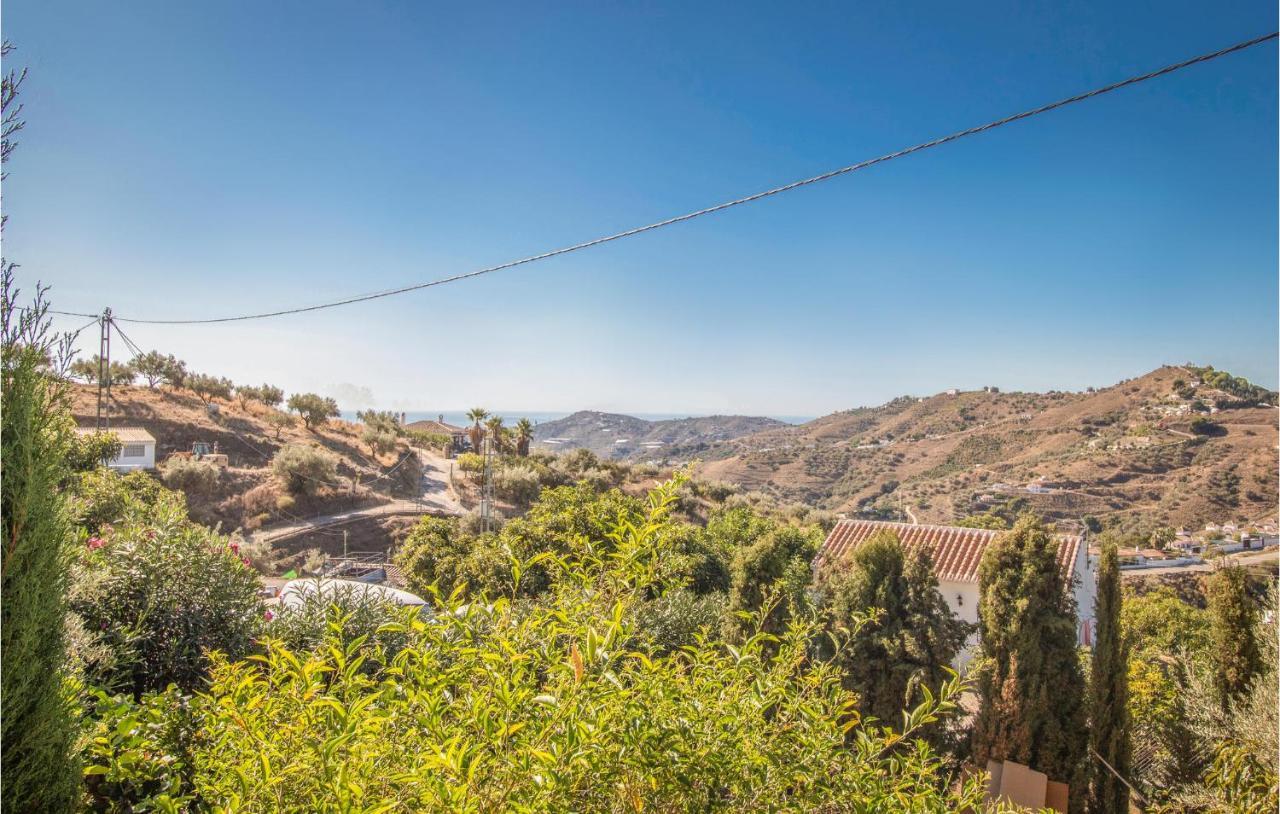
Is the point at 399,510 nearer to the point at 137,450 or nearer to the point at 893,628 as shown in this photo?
the point at 137,450

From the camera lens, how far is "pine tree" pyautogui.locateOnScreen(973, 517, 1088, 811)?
6355 mm

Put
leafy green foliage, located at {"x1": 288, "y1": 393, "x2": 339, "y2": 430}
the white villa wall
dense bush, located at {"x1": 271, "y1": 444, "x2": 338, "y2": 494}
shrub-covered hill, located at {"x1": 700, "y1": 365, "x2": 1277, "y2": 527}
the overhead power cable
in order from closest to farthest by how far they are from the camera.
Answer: the overhead power cable, the white villa wall, dense bush, located at {"x1": 271, "y1": 444, "x2": 338, "y2": 494}, shrub-covered hill, located at {"x1": 700, "y1": 365, "x2": 1277, "y2": 527}, leafy green foliage, located at {"x1": 288, "y1": 393, "x2": 339, "y2": 430}

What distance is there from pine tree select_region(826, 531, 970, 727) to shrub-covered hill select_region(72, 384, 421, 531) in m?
19.2

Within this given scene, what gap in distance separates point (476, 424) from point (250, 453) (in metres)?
9.47

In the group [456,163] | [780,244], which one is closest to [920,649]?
[456,163]

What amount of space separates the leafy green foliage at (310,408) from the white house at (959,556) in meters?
26.3

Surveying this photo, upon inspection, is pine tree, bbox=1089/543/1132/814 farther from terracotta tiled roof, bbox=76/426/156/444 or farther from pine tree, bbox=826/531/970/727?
terracotta tiled roof, bbox=76/426/156/444

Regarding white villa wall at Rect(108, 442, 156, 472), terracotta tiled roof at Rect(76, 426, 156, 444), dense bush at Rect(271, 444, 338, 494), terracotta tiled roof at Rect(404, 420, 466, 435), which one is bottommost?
dense bush at Rect(271, 444, 338, 494)

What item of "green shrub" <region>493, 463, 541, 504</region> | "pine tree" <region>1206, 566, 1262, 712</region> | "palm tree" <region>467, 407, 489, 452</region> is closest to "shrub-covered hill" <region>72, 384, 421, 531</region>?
"palm tree" <region>467, 407, 489, 452</region>

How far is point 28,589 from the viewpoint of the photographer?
163 centimetres

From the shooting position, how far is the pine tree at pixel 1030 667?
20.9 feet

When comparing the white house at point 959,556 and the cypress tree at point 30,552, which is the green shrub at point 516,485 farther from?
the cypress tree at point 30,552

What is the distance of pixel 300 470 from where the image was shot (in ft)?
70.4

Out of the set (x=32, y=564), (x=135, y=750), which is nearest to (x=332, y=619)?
(x=135, y=750)
